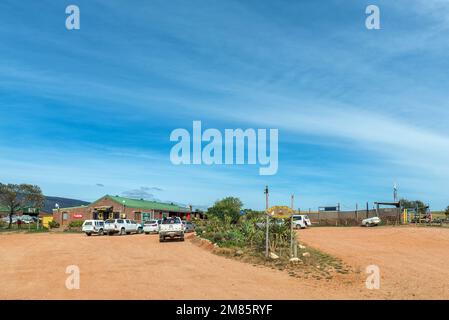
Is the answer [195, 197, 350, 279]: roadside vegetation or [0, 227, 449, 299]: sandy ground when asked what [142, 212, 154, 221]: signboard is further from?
[0, 227, 449, 299]: sandy ground

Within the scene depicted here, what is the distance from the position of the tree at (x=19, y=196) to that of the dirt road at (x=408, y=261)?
5696 centimetres

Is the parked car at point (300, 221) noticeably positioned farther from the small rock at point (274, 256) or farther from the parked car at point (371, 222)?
the small rock at point (274, 256)

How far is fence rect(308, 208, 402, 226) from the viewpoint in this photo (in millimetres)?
46656

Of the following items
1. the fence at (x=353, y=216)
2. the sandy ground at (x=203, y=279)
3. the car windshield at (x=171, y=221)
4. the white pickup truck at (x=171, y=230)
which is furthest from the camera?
the fence at (x=353, y=216)

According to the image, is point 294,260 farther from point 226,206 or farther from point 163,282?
point 226,206

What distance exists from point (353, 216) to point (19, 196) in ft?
168

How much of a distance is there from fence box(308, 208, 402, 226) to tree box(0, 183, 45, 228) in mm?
43723

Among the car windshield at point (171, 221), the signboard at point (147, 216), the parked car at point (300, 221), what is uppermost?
the car windshield at point (171, 221)

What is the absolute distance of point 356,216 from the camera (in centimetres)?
5209

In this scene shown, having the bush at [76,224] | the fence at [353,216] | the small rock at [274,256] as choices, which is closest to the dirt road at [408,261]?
the small rock at [274,256]

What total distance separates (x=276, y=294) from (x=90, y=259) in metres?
11.1

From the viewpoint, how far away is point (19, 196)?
224 feet

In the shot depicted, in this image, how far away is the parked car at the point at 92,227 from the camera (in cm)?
4494
